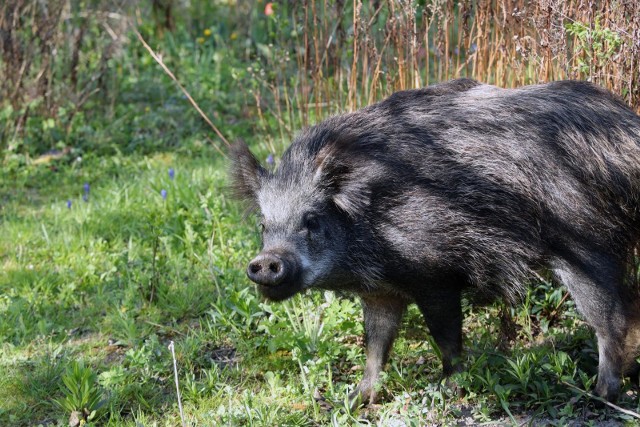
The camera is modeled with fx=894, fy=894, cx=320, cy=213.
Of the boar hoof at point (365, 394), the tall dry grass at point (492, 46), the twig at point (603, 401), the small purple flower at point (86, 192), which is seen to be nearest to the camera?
the twig at point (603, 401)

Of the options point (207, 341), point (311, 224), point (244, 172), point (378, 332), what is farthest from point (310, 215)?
point (207, 341)

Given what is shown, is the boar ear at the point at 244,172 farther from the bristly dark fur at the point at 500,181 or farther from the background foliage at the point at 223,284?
the bristly dark fur at the point at 500,181

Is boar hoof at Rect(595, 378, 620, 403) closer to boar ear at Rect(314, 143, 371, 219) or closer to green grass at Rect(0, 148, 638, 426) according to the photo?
green grass at Rect(0, 148, 638, 426)

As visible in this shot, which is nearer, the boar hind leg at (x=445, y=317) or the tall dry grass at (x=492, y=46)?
the boar hind leg at (x=445, y=317)

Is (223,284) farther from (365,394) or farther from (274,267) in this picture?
(274,267)

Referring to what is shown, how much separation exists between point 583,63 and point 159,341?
108 inches

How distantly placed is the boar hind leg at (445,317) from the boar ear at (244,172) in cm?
102

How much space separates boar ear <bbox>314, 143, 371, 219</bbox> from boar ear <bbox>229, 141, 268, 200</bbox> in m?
0.41

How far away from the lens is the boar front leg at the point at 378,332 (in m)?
4.45

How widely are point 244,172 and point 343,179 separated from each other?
63 cm

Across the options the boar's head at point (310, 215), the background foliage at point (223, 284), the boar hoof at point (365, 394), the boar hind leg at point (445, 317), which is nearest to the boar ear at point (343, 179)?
the boar's head at point (310, 215)

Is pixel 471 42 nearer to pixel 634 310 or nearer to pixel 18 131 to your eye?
pixel 634 310

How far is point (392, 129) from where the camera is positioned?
4.23m

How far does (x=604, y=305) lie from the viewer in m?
4.00
